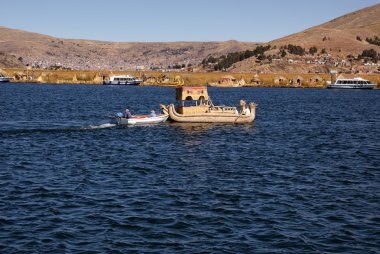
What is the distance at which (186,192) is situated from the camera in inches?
1266

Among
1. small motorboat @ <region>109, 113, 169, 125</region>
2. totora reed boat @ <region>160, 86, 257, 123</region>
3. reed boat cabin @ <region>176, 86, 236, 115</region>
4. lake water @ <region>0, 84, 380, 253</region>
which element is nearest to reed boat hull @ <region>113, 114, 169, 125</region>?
small motorboat @ <region>109, 113, 169, 125</region>

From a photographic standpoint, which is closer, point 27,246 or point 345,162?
point 27,246

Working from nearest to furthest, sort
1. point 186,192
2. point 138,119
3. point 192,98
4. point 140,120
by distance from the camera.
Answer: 1. point 186,192
2. point 138,119
3. point 140,120
4. point 192,98

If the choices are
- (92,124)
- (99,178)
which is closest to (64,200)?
(99,178)

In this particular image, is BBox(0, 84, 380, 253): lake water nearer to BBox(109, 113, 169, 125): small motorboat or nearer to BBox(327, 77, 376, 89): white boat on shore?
BBox(109, 113, 169, 125): small motorboat

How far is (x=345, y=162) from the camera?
143 feet

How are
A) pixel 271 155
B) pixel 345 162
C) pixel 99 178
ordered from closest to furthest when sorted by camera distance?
pixel 99 178 → pixel 345 162 → pixel 271 155

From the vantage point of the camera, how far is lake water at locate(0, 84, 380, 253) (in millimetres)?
23781

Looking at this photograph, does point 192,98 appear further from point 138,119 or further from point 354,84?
point 354,84

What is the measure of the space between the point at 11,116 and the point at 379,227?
62.8 metres

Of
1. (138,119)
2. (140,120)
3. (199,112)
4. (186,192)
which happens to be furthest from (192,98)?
(186,192)

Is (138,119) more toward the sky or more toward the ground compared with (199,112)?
more toward the ground

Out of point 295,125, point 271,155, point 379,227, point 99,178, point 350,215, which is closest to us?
point 379,227

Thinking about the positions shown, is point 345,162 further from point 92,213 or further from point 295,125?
point 295,125
